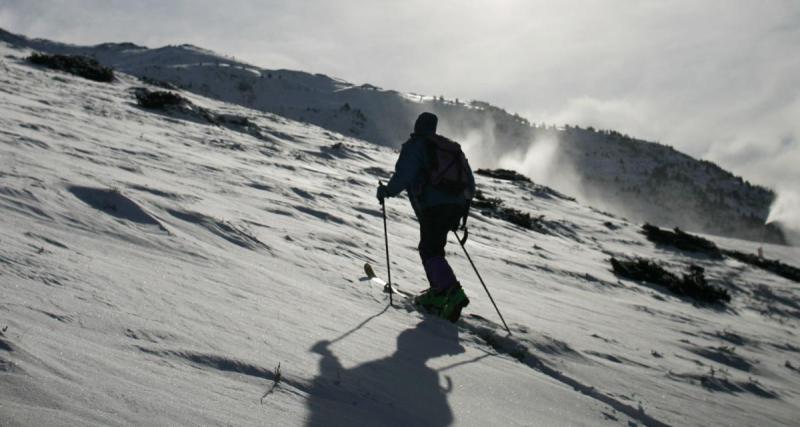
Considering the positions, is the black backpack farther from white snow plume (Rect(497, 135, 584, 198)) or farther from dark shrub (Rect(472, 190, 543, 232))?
white snow plume (Rect(497, 135, 584, 198))

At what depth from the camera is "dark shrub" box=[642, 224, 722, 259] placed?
13.6 meters

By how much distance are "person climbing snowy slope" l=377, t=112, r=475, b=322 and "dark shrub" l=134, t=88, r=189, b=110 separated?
12055 millimetres

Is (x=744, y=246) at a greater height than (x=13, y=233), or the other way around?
(x=744, y=246)

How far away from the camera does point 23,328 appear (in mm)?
2084

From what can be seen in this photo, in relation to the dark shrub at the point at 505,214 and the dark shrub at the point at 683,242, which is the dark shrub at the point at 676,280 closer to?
the dark shrub at the point at 505,214

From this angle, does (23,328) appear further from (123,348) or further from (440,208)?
(440,208)

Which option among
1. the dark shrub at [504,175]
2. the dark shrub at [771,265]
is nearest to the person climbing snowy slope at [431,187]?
A: the dark shrub at [771,265]

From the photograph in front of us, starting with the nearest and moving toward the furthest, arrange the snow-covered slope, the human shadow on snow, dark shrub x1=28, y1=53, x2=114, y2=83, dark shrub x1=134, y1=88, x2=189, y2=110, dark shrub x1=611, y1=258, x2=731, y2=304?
the snow-covered slope
the human shadow on snow
dark shrub x1=611, y1=258, x2=731, y2=304
dark shrub x1=134, y1=88, x2=189, y2=110
dark shrub x1=28, y1=53, x2=114, y2=83

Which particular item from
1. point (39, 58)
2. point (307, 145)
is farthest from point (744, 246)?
point (39, 58)

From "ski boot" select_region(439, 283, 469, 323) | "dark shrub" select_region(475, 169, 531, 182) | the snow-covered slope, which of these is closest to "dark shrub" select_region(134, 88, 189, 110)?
the snow-covered slope

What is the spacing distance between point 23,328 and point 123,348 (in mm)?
369

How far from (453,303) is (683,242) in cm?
1179

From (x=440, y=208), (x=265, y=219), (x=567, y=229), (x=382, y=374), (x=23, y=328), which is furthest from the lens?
(x=567, y=229)

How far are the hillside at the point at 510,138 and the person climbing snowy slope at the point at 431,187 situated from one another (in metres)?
35.2
